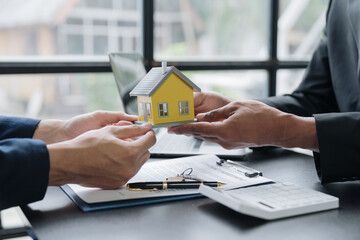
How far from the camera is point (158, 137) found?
51.5 inches

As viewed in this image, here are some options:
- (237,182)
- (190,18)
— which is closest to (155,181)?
(237,182)

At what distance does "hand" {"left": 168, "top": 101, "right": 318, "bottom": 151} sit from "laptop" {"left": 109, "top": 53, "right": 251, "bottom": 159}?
18 centimetres

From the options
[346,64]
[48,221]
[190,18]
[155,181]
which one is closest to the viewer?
[48,221]

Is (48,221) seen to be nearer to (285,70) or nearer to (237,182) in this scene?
(237,182)

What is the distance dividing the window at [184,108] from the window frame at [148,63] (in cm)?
120

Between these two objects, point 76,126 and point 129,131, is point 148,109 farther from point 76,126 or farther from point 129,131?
point 76,126

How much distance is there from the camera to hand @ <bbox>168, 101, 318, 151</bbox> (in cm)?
88

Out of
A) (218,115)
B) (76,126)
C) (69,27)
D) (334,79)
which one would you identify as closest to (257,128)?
(218,115)

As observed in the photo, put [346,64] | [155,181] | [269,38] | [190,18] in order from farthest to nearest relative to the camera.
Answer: [269,38]
[190,18]
[346,64]
[155,181]

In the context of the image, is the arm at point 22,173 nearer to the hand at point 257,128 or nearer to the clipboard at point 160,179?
the clipboard at point 160,179

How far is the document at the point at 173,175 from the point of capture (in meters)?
0.75

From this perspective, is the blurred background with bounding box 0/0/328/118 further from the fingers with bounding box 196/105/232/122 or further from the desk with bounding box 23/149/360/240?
the desk with bounding box 23/149/360/240

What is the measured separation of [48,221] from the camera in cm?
66

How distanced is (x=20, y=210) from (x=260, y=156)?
0.65m
